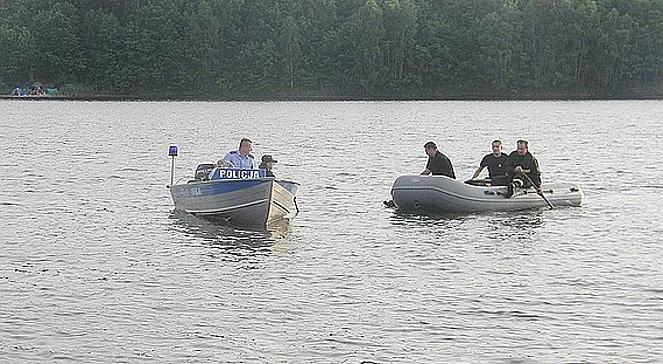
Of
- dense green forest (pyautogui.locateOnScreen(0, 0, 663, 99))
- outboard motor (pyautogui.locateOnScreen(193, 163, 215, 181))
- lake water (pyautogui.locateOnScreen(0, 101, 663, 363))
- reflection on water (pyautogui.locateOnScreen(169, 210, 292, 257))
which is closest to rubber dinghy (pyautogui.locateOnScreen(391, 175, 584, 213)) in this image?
lake water (pyautogui.locateOnScreen(0, 101, 663, 363))

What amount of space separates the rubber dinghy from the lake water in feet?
0.99

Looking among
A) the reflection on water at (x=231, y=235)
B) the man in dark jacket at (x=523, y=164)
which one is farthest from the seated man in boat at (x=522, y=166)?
the reflection on water at (x=231, y=235)

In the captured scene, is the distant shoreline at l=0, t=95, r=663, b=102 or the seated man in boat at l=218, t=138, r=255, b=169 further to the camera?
the distant shoreline at l=0, t=95, r=663, b=102

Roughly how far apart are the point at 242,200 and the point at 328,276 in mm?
A: 5617

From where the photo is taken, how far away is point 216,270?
18.7 m

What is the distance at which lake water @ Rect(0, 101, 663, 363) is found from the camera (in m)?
13.8

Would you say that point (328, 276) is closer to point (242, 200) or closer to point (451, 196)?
point (242, 200)

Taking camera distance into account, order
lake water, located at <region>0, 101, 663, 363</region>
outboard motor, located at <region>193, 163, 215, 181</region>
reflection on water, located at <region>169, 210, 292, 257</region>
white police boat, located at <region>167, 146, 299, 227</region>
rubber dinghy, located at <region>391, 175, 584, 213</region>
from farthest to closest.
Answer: rubber dinghy, located at <region>391, 175, 584, 213</region> < outboard motor, located at <region>193, 163, 215, 181</region> < white police boat, located at <region>167, 146, 299, 227</region> < reflection on water, located at <region>169, 210, 292, 257</region> < lake water, located at <region>0, 101, 663, 363</region>

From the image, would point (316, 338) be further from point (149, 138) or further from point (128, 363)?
point (149, 138)

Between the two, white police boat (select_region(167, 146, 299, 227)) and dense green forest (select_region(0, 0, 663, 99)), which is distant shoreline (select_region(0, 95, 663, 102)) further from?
white police boat (select_region(167, 146, 299, 227))

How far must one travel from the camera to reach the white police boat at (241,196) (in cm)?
2327

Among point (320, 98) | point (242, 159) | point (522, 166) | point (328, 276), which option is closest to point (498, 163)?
point (522, 166)

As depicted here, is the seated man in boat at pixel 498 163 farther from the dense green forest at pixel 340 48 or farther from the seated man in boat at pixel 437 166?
the dense green forest at pixel 340 48

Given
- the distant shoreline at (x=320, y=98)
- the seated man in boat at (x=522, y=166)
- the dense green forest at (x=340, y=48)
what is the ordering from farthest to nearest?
the distant shoreline at (x=320, y=98) → the dense green forest at (x=340, y=48) → the seated man in boat at (x=522, y=166)
